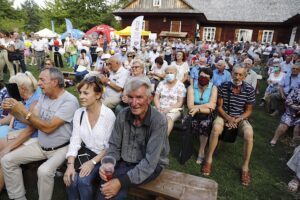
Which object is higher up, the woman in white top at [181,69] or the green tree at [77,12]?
the green tree at [77,12]

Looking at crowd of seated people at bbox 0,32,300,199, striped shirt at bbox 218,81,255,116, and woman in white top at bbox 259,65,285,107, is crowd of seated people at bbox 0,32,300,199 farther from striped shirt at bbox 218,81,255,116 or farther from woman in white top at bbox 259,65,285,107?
woman in white top at bbox 259,65,285,107

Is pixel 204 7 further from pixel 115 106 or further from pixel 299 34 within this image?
pixel 115 106

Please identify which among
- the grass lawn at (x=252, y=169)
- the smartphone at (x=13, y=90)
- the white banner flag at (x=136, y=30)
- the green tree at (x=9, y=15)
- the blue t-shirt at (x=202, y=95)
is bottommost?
the grass lawn at (x=252, y=169)

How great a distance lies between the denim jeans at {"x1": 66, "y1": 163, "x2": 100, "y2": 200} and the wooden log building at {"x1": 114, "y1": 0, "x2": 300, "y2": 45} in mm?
25066

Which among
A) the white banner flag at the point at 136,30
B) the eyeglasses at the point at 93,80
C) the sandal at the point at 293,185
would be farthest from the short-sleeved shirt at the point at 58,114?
the white banner flag at the point at 136,30

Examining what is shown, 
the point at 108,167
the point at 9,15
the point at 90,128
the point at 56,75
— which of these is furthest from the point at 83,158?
the point at 9,15

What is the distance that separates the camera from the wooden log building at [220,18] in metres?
26.0

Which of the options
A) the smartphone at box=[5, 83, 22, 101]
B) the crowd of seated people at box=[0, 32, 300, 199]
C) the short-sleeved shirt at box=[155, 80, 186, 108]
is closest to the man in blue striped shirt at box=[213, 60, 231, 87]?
the short-sleeved shirt at box=[155, 80, 186, 108]

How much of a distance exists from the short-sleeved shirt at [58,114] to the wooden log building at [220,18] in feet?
80.4

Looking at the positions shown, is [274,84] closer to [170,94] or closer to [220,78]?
[220,78]

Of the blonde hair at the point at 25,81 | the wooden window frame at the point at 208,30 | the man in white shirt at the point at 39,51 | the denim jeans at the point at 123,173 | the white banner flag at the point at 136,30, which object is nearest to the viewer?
the denim jeans at the point at 123,173

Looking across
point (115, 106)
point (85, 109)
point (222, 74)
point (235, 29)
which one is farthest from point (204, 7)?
point (85, 109)

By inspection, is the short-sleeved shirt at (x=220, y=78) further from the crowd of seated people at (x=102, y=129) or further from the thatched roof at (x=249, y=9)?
the thatched roof at (x=249, y=9)

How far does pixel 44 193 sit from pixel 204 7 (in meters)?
32.0
